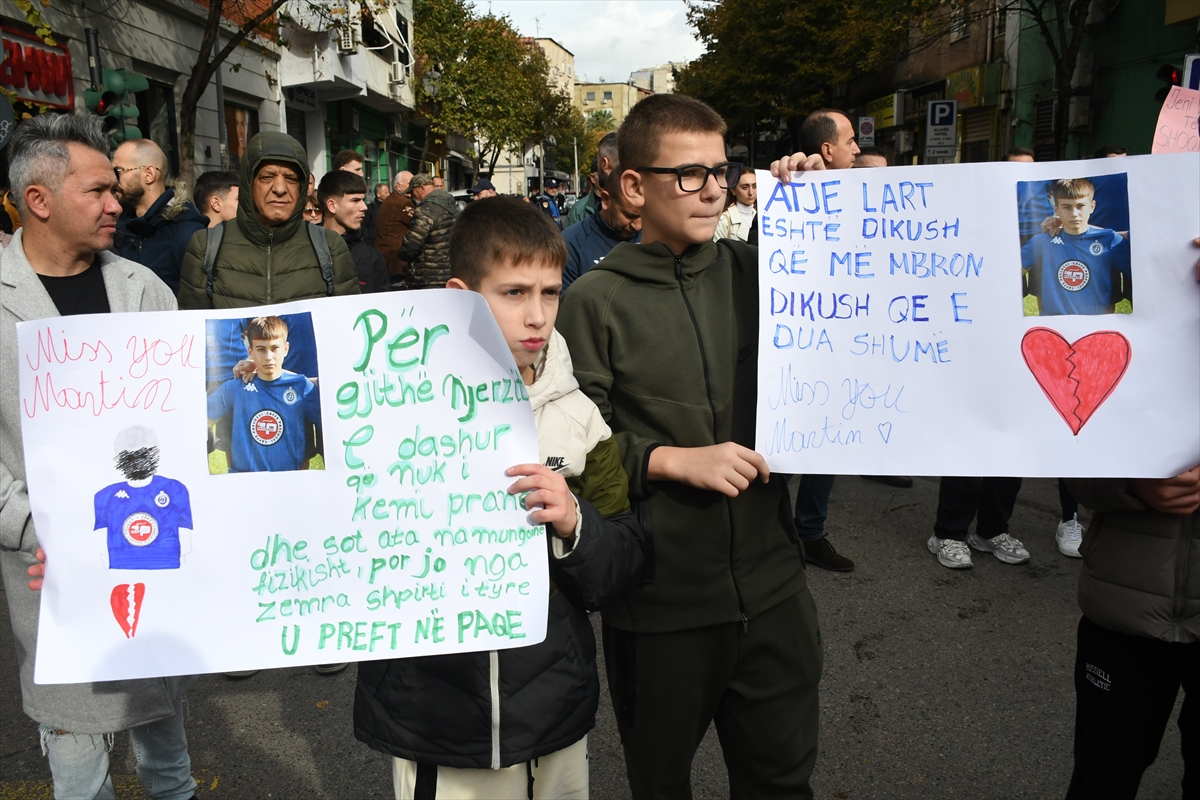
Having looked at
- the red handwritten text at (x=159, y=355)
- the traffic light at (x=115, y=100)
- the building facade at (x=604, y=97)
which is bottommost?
the red handwritten text at (x=159, y=355)

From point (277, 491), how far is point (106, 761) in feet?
4.08

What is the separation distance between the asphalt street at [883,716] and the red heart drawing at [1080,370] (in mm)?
1488

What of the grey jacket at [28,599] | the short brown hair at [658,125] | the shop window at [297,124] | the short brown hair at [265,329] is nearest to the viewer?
the short brown hair at [265,329]

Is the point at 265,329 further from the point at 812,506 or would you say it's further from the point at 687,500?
the point at 812,506

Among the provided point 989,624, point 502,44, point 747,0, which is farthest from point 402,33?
point 989,624

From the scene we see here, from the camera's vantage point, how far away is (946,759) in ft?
9.68

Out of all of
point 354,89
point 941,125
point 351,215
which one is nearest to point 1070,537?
point 351,215

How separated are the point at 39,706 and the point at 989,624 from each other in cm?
360

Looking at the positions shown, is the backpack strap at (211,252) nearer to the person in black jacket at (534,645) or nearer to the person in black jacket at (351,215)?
the person in black jacket at (351,215)

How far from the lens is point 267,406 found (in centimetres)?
165

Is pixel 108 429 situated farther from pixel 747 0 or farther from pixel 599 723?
pixel 747 0

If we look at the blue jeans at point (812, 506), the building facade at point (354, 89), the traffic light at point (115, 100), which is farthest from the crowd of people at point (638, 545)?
the building facade at point (354, 89)

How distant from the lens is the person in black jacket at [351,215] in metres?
6.03

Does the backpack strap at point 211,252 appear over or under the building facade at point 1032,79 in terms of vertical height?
under
